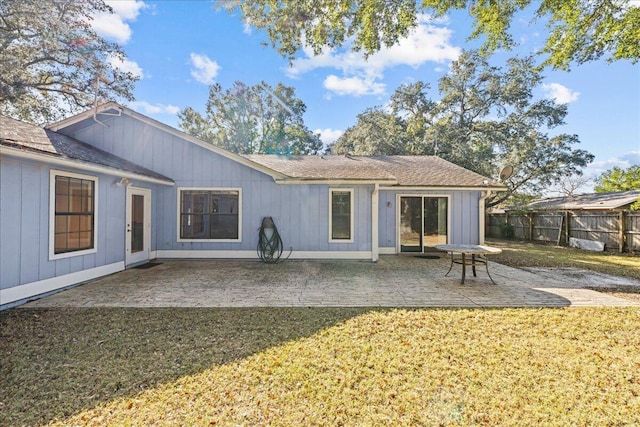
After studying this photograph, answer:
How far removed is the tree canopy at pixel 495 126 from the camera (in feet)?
55.8

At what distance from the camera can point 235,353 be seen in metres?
3.16

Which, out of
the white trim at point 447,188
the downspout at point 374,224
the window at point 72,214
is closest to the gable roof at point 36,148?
the window at point 72,214

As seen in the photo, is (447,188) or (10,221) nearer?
(10,221)

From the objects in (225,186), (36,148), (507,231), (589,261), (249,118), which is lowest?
(589,261)

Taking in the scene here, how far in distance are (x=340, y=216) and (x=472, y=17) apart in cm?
622

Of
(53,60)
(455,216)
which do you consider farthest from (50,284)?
(53,60)

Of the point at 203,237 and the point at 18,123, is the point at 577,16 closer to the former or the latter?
the point at 203,237

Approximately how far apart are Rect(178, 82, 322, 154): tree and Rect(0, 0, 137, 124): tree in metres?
11.8

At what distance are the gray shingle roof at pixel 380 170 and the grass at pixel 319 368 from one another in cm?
487

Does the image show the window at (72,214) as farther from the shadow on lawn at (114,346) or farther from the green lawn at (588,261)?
the green lawn at (588,261)

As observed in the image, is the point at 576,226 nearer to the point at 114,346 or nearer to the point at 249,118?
the point at 114,346

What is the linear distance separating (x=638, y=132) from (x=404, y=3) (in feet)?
46.9

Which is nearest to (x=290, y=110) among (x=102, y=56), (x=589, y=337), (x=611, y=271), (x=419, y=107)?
(x=419, y=107)

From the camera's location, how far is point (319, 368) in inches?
113
